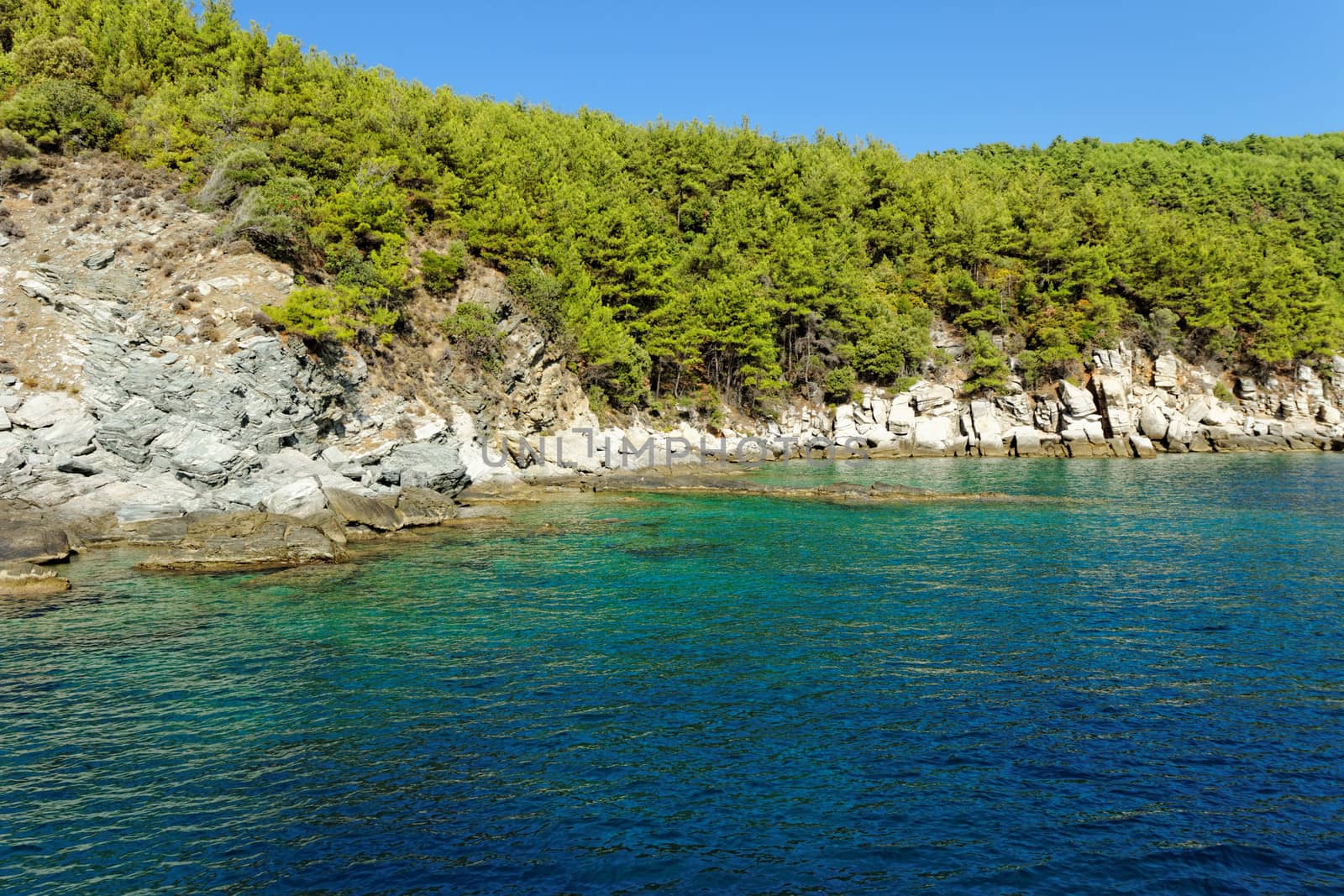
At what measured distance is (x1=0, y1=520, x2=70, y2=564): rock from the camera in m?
25.3

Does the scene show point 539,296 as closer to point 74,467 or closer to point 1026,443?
point 74,467

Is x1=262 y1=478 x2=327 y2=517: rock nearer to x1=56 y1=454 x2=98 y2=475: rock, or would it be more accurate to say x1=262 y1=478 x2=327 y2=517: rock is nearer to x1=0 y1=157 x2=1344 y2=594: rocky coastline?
x1=0 y1=157 x2=1344 y2=594: rocky coastline

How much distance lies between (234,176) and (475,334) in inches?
693

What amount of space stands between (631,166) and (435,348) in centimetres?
5100

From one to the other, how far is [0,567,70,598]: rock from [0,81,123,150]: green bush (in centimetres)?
4246

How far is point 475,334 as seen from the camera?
55.8 meters

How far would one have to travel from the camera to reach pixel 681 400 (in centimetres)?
7412

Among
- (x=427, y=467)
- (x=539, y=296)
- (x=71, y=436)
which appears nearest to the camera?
(x=71, y=436)

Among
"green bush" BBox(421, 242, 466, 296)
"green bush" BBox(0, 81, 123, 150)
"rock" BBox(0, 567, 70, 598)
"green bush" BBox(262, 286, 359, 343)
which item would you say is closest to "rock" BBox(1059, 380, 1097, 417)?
"green bush" BBox(421, 242, 466, 296)

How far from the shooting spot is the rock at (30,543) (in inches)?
998

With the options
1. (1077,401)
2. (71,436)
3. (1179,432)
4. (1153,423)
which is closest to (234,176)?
(71,436)

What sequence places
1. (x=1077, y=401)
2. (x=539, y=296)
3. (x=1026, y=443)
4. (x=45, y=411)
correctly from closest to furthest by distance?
(x=45, y=411) → (x=539, y=296) → (x=1026, y=443) → (x=1077, y=401)

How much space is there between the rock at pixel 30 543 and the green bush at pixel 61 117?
37836 millimetres

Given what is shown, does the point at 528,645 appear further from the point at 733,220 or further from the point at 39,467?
the point at 733,220
